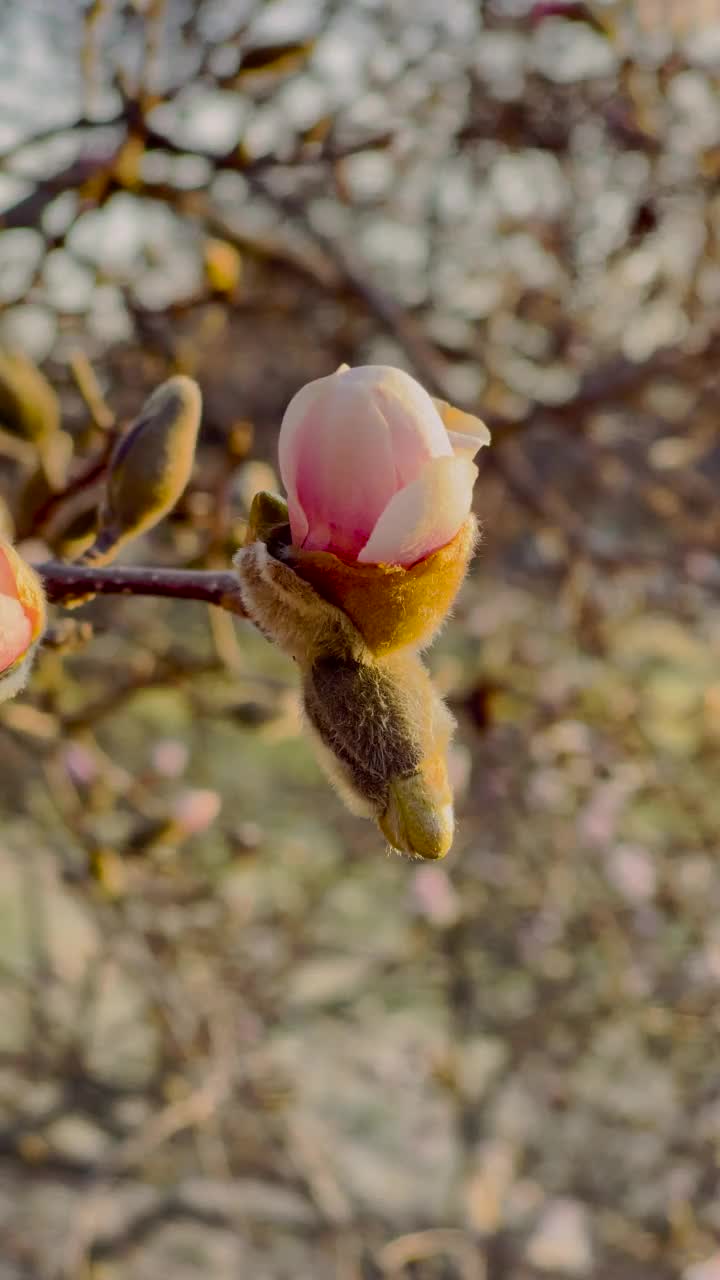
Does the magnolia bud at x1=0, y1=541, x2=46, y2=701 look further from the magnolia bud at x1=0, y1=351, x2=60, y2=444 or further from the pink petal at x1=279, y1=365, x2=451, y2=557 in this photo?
the magnolia bud at x1=0, y1=351, x2=60, y2=444

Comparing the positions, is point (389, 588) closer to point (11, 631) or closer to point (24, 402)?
point (11, 631)

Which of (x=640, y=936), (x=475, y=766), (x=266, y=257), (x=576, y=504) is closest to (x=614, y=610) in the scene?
(x=475, y=766)

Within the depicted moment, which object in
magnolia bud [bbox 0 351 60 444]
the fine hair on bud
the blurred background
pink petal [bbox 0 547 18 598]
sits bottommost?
the blurred background

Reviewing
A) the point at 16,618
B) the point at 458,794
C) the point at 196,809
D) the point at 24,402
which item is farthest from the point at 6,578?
the point at 458,794

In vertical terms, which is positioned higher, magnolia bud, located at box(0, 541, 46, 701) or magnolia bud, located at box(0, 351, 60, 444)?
magnolia bud, located at box(0, 541, 46, 701)

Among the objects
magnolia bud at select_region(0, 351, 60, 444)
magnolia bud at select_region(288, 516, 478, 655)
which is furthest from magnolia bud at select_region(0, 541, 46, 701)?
magnolia bud at select_region(0, 351, 60, 444)

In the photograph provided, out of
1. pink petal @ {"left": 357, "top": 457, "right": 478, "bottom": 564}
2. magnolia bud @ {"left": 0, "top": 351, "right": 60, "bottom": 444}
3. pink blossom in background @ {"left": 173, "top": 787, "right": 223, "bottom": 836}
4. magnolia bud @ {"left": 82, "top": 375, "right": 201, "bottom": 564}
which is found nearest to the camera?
pink petal @ {"left": 357, "top": 457, "right": 478, "bottom": 564}

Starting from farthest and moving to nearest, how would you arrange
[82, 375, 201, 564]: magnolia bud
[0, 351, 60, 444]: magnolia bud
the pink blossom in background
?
the pink blossom in background → [0, 351, 60, 444]: magnolia bud → [82, 375, 201, 564]: magnolia bud
